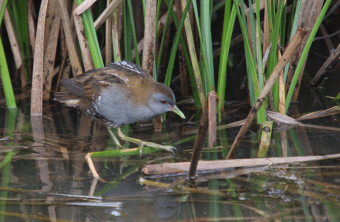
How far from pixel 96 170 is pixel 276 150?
1330 millimetres

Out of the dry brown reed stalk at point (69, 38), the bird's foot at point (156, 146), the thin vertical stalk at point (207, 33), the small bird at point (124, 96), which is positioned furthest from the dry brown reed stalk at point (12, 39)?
the thin vertical stalk at point (207, 33)

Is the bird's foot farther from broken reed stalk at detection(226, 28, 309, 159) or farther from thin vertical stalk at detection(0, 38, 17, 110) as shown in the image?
thin vertical stalk at detection(0, 38, 17, 110)

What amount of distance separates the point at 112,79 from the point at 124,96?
0.20 metres

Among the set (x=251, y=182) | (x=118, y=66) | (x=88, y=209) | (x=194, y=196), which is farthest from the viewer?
(x=118, y=66)

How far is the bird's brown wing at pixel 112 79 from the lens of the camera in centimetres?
295

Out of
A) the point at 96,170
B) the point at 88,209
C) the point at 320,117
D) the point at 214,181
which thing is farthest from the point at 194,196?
the point at 320,117

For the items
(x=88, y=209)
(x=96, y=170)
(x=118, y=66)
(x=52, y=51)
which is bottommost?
(x=88, y=209)

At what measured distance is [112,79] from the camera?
2.97 m

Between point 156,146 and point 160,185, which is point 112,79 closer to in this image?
point 156,146

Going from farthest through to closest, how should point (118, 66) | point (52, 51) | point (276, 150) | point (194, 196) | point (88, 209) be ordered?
point (52, 51) < point (118, 66) < point (276, 150) < point (194, 196) < point (88, 209)

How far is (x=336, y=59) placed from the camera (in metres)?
3.54


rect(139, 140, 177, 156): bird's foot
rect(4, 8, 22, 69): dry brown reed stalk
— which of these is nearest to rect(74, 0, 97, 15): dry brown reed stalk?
→ rect(139, 140, 177, 156): bird's foot

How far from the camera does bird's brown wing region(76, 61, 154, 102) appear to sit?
116 inches

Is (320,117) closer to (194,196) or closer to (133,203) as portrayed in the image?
(194,196)
